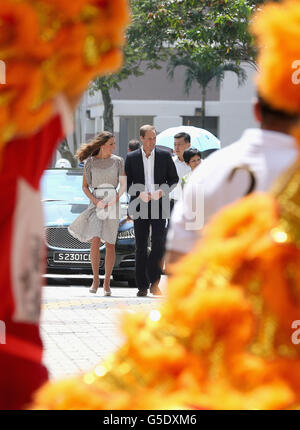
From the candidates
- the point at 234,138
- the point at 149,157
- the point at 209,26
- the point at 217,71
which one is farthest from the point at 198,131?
the point at 234,138

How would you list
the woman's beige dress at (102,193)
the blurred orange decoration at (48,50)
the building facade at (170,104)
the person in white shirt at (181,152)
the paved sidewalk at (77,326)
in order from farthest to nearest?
the building facade at (170,104), the person in white shirt at (181,152), the woman's beige dress at (102,193), the paved sidewalk at (77,326), the blurred orange decoration at (48,50)

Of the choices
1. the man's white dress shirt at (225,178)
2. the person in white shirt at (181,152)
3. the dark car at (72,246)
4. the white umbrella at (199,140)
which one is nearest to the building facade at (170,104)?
the white umbrella at (199,140)

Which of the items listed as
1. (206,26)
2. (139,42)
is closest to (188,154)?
(206,26)

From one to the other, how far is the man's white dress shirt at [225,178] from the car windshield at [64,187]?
10958 mm

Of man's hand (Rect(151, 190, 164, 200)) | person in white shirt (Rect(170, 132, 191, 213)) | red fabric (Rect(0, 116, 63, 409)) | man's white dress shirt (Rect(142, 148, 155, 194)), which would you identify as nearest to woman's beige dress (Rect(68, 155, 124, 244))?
man's white dress shirt (Rect(142, 148, 155, 194))

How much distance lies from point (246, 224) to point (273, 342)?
0.78 ft

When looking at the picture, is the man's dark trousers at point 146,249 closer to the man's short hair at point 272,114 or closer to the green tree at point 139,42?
the man's short hair at point 272,114

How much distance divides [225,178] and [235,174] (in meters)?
0.03

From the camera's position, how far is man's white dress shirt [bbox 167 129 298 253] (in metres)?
2.75

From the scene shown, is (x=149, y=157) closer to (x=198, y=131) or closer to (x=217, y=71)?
(x=198, y=131)

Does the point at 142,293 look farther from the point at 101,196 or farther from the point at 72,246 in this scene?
the point at 72,246

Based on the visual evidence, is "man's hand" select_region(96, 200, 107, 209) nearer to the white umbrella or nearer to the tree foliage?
the tree foliage

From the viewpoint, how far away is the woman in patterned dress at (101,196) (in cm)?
1180

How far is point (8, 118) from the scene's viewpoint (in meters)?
2.22
